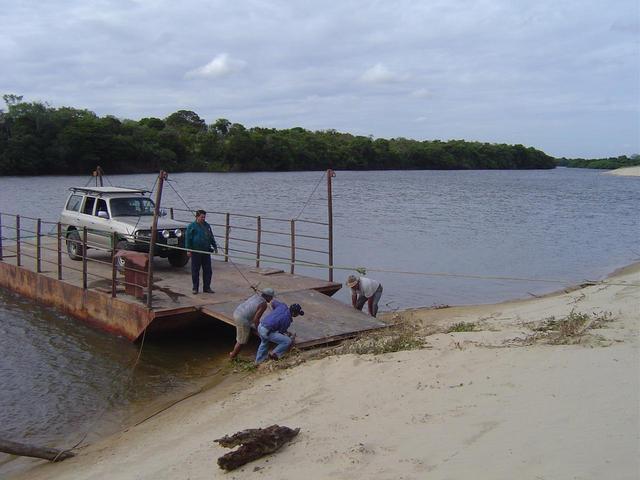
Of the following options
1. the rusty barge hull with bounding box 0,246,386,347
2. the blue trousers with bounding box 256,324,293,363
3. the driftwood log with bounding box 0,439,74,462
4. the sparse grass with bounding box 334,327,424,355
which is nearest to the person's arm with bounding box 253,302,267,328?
the blue trousers with bounding box 256,324,293,363

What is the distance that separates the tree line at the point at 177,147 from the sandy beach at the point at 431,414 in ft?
205

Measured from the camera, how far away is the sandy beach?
4.59m

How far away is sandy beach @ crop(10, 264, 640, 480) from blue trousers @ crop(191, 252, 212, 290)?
2.65 meters

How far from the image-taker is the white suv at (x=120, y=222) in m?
12.5

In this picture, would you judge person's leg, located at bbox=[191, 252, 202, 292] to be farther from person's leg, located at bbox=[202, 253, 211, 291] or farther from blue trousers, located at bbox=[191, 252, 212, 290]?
person's leg, located at bbox=[202, 253, 211, 291]

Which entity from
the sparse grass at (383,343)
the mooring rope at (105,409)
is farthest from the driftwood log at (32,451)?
the sparse grass at (383,343)

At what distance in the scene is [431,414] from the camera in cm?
566

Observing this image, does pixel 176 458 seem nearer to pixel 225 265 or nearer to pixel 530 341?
pixel 530 341

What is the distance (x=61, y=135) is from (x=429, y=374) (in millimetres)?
67705

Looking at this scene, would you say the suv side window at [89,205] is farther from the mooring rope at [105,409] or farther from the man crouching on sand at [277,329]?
the man crouching on sand at [277,329]

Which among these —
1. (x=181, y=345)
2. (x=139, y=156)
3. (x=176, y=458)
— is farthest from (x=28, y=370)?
(x=139, y=156)

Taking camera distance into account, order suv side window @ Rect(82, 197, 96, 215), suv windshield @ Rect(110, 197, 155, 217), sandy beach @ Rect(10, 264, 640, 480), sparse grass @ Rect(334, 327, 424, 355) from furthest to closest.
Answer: suv side window @ Rect(82, 197, 96, 215) → suv windshield @ Rect(110, 197, 155, 217) → sparse grass @ Rect(334, 327, 424, 355) → sandy beach @ Rect(10, 264, 640, 480)

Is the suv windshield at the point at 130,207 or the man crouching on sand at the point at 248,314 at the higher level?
the suv windshield at the point at 130,207

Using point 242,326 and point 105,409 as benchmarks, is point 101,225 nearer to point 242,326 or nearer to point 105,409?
point 242,326
